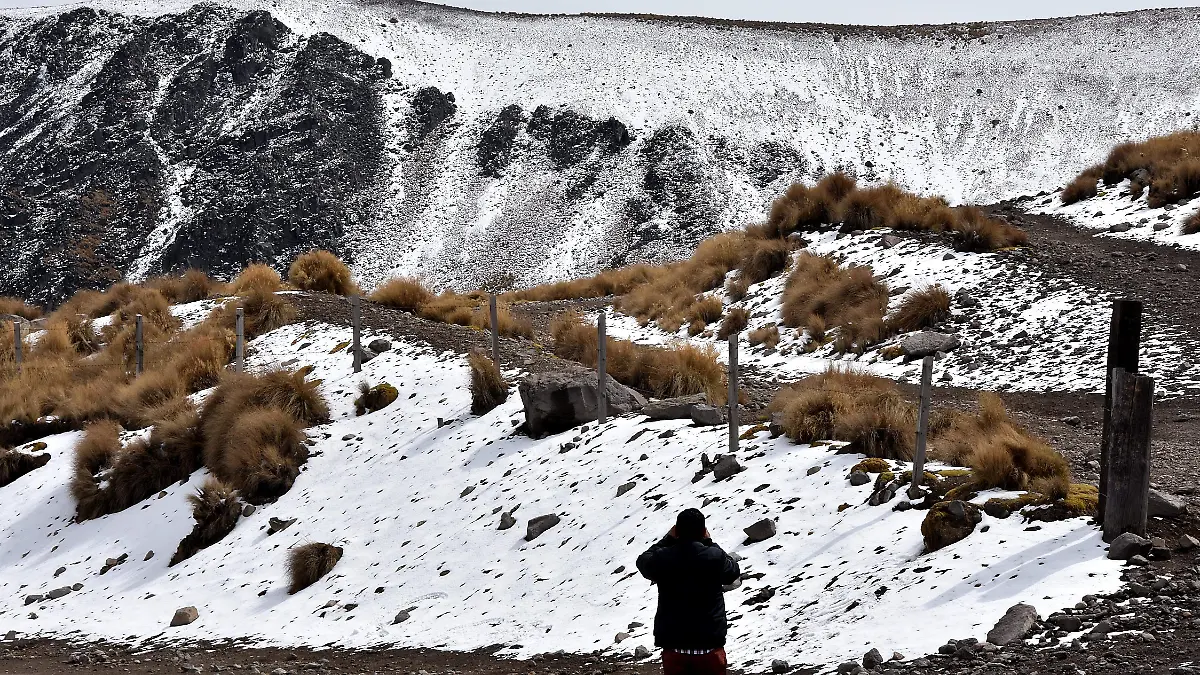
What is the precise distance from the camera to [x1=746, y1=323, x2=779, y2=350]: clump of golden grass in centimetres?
1812

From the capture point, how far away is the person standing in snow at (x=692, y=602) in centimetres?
Answer: 522

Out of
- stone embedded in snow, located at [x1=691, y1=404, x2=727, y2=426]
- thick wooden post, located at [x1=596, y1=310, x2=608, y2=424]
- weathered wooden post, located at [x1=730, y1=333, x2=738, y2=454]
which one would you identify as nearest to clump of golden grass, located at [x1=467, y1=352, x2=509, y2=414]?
thick wooden post, located at [x1=596, y1=310, x2=608, y2=424]

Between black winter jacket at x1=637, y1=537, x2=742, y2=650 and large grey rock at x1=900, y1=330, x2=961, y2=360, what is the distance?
35.4ft

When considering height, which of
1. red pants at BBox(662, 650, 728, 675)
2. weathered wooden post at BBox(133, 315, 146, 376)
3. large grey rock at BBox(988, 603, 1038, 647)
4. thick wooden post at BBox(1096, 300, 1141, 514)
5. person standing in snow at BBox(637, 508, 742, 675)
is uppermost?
thick wooden post at BBox(1096, 300, 1141, 514)

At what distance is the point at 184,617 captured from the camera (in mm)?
11328

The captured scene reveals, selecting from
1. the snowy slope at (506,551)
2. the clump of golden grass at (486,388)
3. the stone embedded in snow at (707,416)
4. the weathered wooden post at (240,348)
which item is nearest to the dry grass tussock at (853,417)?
the snowy slope at (506,551)

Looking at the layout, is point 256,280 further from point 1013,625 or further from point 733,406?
point 1013,625

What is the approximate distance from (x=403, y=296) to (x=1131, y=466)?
701 inches

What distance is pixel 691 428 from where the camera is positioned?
1151 centimetres

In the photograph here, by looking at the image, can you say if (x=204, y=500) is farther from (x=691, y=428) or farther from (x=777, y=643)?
(x=777, y=643)

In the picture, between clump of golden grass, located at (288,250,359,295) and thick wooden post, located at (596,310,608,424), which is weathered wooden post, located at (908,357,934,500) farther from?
clump of golden grass, located at (288,250,359,295)

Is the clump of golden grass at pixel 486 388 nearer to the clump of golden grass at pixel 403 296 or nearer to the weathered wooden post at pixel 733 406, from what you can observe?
the weathered wooden post at pixel 733 406

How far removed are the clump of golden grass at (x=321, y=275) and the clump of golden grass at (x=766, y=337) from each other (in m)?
11.0

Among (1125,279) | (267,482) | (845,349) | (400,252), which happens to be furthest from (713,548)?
(400,252)
